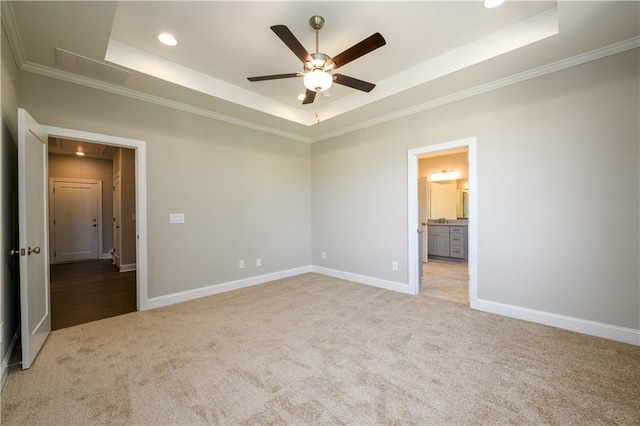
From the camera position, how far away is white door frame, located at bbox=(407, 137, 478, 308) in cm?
339

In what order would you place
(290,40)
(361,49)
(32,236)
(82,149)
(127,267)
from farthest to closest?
(82,149)
(127,267)
(32,236)
(361,49)
(290,40)

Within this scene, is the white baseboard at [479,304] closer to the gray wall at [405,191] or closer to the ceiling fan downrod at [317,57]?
the gray wall at [405,191]

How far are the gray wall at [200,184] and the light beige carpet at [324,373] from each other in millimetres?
973

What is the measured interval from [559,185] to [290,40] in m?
3.01

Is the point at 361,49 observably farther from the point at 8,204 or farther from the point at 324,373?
the point at 8,204

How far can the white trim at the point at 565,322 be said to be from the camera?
2480mm

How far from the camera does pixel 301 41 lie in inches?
110

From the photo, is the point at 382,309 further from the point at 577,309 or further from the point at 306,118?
the point at 306,118

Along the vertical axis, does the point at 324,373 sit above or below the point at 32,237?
below

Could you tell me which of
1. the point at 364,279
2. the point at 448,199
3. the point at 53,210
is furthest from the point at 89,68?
the point at 448,199

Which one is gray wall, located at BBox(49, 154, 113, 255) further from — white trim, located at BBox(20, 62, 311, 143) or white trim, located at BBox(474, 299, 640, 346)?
white trim, located at BBox(474, 299, 640, 346)

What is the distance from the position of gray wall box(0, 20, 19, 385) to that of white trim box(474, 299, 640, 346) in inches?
180

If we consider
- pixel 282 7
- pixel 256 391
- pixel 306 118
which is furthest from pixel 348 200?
pixel 256 391

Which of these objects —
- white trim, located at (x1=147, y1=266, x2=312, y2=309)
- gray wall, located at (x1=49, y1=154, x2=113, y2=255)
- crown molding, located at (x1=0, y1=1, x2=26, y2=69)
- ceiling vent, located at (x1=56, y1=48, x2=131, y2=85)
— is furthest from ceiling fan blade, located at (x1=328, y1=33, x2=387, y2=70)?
gray wall, located at (x1=49, y1=154, x2=113, y2=255)
